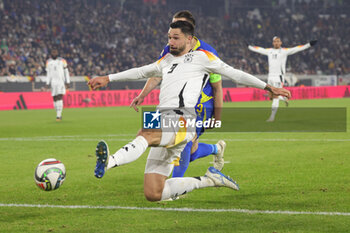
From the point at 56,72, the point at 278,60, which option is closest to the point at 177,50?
the point at 278,60

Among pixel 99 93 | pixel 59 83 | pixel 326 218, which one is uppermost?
pixel 326 218

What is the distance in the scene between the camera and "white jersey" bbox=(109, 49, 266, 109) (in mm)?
6129

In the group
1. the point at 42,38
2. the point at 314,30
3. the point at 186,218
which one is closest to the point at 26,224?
the point at 186,218

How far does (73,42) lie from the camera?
128 feet

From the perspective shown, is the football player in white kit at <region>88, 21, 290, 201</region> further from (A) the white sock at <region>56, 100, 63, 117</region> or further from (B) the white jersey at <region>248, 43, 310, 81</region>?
(A) the white sock at <region>56, 100, 63, 117</region>

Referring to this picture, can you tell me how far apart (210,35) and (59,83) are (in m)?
25.4

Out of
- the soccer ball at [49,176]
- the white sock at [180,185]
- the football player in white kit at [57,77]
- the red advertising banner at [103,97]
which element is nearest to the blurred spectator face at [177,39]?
the white sock at [180,185]

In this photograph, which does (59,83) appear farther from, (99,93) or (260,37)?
(260,37)

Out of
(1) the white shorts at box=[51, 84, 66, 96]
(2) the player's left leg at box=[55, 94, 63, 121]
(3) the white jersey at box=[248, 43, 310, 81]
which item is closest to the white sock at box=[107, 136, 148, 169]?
(3) the white jersey at box=[248, 43, 310, 81]

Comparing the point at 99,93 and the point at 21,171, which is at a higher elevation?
the point at 21,171

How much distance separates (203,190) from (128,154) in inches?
93.8

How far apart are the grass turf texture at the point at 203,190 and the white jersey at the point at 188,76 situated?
1.15 m

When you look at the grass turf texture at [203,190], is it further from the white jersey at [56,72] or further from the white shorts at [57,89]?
the white jersey at [56,72]

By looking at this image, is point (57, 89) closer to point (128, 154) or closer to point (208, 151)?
point (208, 151)
